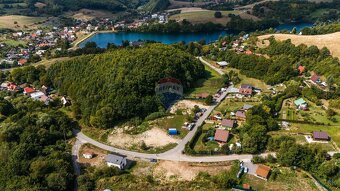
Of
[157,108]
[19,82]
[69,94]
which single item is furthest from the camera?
[19,82]

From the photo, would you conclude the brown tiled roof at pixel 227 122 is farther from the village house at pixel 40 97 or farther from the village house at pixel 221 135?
the village house at pixel 40 97

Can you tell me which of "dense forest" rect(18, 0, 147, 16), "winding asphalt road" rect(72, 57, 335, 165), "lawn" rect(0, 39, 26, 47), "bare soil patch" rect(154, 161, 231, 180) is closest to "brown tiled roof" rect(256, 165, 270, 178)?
"winding asphalt road" rect(72, 57, 335, 165)

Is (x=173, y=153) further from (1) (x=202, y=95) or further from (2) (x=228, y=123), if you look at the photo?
(1) (x=202, y=95)

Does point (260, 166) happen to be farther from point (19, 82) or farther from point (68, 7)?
point (68, 7)

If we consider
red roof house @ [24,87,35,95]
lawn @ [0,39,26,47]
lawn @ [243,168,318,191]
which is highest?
lawn @ [0,39,26,47]

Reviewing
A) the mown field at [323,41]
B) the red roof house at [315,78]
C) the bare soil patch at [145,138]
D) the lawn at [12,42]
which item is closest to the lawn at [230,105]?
the bare soil patch at [145,138]

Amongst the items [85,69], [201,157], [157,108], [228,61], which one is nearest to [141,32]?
[228,61]

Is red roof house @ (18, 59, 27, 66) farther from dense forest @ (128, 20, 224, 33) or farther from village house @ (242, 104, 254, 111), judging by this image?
village house @ (242, 104, 254, 111)
